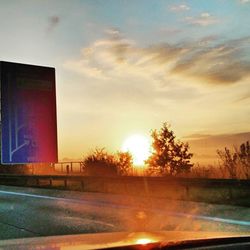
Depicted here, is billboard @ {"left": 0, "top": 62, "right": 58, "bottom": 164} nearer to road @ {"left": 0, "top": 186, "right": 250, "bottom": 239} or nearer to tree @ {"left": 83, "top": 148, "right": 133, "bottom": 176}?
road @ {"left": 0, "top": 186, "right": 250, "bottom": 239}

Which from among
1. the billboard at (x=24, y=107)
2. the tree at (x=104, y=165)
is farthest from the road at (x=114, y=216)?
the tree at (x=104, y=165)

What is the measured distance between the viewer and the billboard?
18078mm

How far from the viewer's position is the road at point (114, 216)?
35.1 ft

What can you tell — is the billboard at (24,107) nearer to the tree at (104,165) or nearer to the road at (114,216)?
the road at (114,216)

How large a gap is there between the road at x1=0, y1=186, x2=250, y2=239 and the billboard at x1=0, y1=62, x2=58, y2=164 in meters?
2.16

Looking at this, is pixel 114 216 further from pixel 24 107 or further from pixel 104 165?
pixel 104 165

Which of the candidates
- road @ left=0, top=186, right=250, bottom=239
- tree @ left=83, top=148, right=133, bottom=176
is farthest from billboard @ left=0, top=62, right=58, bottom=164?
tree @ left=83, top=148, right=133, bottom=176

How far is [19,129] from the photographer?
59.9ft

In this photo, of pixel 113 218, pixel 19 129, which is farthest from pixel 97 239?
pixel 19 129

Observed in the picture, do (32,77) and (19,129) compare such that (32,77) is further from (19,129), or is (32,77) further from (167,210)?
(167,210)

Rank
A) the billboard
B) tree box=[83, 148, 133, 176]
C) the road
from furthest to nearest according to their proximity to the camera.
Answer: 1. tree box=[83, 148, 133, 176]
2. the billboard
3. the road

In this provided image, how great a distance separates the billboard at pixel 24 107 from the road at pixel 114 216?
2.16 metres

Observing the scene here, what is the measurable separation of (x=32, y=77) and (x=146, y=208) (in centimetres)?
718

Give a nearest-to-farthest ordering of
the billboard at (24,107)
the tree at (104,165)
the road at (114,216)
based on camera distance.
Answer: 1. the road at (114,216)
2. the billboard at (24,107)
3. the tree at (104,165)
